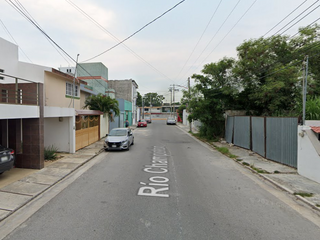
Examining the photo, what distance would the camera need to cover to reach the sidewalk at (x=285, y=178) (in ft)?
18.2

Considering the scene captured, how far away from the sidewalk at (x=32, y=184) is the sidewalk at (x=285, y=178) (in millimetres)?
7405

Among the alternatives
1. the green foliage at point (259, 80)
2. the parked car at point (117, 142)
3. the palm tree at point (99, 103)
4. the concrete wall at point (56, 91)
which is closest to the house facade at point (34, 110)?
the concrete wall at point (56, 91)

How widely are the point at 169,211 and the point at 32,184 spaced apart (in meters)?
4.74

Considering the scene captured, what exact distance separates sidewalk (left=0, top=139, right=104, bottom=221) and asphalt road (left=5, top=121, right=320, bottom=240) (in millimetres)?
728

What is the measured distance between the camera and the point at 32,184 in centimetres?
646

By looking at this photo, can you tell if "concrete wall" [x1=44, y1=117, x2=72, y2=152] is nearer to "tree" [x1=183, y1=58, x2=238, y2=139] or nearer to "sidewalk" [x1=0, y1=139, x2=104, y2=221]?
"sidewalk" [x1=0, y1=139, x2=104, y2=221]

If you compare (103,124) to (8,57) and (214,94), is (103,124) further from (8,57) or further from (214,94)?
(214,94)

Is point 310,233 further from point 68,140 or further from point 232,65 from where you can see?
point 232,65

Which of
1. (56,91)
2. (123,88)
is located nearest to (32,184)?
(56,91)

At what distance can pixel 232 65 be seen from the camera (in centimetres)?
1622

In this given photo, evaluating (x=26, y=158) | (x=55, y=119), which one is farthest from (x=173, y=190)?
(x=55, y=119)

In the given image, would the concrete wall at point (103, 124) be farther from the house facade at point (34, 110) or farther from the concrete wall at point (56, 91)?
the concrete wall at point (56, 91)

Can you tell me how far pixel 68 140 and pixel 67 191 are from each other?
6495mm

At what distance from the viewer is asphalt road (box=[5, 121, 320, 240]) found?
3764 millimetres
